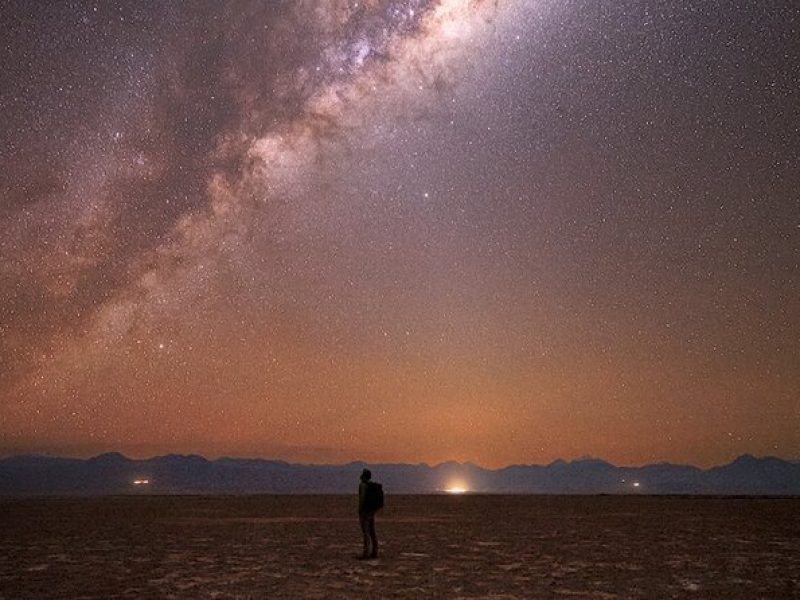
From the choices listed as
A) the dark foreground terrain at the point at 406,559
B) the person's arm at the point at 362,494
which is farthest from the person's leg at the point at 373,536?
the person's arm at the point at 362,494

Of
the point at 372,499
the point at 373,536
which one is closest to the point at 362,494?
the point at 372,499

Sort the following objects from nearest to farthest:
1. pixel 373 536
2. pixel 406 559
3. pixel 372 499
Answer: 1. pixel 372 499
2. pixel 373 536
3. pixel 406 559

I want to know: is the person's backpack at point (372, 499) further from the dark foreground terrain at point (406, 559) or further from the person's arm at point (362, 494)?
the dark foreground terrain at point (406, 559)

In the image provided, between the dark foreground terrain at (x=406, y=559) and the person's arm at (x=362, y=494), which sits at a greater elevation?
the person's arm at (x=362, y=494)

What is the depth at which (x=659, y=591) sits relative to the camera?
52.7 ft

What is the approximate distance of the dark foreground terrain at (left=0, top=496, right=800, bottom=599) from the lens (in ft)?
53.2

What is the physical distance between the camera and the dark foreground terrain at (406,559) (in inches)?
639

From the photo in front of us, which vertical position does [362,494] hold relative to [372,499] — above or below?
above

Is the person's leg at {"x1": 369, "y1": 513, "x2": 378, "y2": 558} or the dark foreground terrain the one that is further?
the person's leg at {"x1": 369, "y1": 513, "x2": 378, "y2": 558}

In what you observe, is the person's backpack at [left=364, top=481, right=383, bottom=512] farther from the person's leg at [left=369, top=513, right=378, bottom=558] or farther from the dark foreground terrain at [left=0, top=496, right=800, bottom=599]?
the dark foreground terrain at [left=0, top=496, right=800, bottom=599]

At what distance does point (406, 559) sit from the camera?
21.0m

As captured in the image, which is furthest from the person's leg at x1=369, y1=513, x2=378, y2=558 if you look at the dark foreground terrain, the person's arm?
the person's arm

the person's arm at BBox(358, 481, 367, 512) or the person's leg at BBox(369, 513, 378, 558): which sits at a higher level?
the person's arm at BBox(358, 481, 367, 512)

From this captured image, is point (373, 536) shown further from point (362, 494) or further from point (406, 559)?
point (362, 494)
